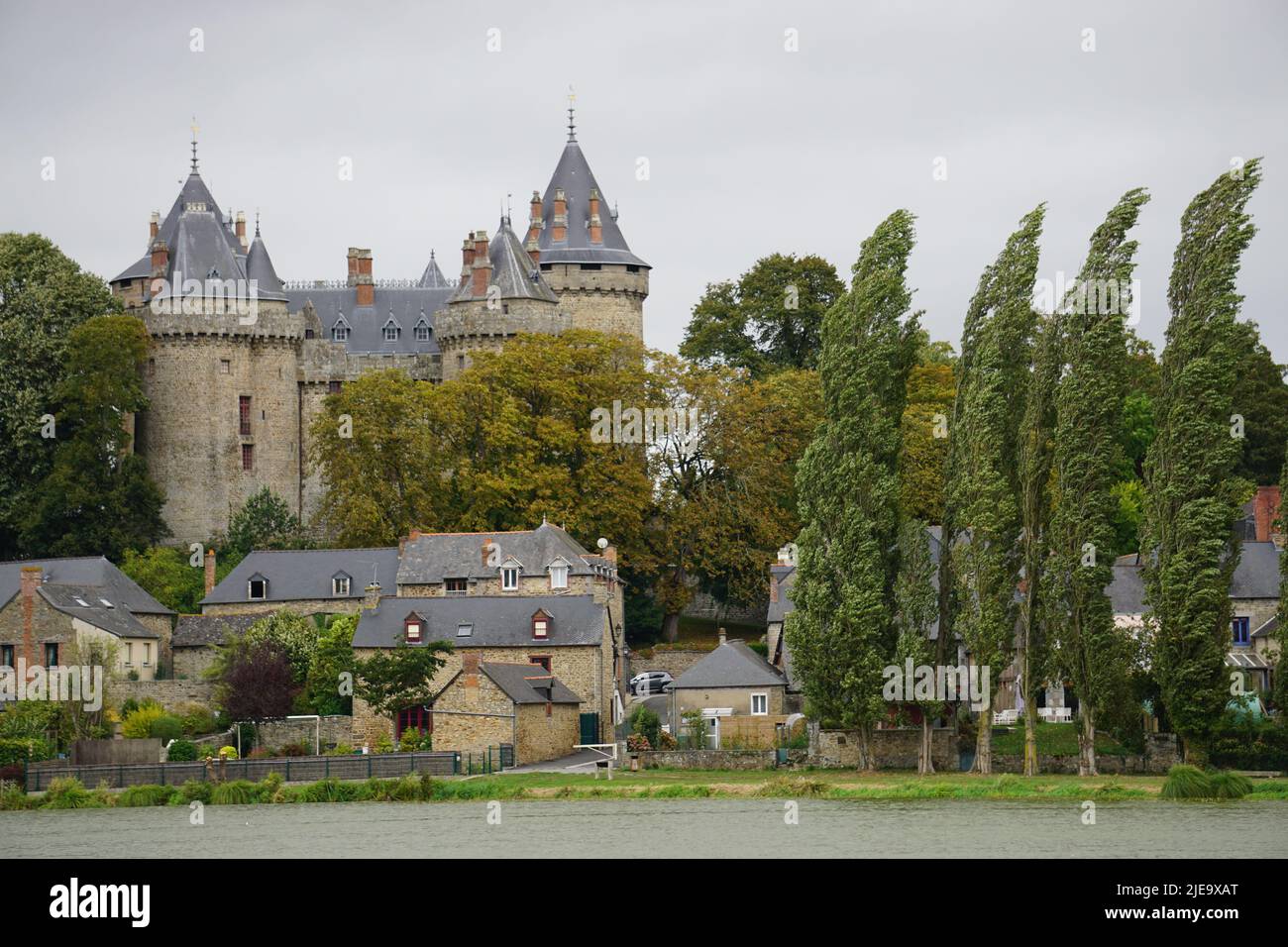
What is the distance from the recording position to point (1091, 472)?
52.5 metres

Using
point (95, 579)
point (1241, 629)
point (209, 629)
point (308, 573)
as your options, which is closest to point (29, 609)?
point (95, 579)

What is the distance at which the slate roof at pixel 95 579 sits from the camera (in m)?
67.1

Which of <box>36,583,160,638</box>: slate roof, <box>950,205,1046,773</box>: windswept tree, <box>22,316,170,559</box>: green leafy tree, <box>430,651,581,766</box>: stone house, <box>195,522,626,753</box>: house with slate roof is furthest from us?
<box>22,316,170,559</box>: green leafy tree

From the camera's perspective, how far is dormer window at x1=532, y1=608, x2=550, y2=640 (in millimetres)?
62562

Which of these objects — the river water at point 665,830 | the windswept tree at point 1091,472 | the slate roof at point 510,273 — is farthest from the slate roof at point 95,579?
the windswept tree at point 1091,472

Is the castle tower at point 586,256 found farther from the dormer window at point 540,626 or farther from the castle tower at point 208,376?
the dormer window at point 540,626

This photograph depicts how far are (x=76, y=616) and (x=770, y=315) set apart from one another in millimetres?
32313

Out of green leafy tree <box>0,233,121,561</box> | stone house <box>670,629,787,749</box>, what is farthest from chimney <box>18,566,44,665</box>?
stone house <box>670,629,787,749</box>

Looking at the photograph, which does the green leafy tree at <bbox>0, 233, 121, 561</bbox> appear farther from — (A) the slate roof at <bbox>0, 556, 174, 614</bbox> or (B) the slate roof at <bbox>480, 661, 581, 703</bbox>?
(B) the slate roof at <bbox>480, 661, 581, 703</bbox>

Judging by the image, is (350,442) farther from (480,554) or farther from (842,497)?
(842,497)

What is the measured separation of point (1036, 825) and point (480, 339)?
44.8 metres

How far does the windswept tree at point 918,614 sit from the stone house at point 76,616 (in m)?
22.9

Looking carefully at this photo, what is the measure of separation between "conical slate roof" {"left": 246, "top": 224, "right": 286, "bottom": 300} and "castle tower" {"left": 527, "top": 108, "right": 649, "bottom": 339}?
992 centimetres

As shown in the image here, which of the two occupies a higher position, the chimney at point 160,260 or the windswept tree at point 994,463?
the chimney at point 160,260
